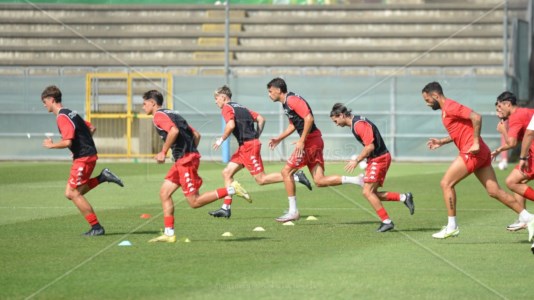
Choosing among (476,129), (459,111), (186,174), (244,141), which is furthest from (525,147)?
(244,141)

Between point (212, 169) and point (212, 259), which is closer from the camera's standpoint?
point (212, 259)

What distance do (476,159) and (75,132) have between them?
4.94m

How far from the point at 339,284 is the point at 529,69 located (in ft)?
94.1

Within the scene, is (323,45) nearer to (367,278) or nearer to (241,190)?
(241,190)

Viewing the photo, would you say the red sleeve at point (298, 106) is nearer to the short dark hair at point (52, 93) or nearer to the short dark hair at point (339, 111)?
the short dark hair at point (339, 111)

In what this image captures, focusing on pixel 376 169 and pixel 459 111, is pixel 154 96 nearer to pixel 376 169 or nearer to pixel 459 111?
pixel 376 169

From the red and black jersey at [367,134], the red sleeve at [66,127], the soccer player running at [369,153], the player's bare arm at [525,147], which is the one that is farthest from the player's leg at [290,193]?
the player's bare arm at [525,147]

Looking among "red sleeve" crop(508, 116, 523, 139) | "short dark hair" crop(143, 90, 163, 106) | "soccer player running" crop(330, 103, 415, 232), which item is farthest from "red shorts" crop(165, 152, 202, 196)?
"red sleeve" crop(508, 116, 523, 139)

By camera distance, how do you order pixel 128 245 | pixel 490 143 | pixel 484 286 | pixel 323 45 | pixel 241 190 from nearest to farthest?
1. pixel 484 286
2. pixel 128 245
3. pixel 241 190
4. pixel 490 143
5. pixel 323 45

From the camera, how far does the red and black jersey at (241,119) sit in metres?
15.0

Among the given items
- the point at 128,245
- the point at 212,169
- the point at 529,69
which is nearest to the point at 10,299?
the point at 128,245

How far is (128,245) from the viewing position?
37.8ft

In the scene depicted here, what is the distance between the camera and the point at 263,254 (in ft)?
35.5

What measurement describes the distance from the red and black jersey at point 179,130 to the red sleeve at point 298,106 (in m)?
2.67
